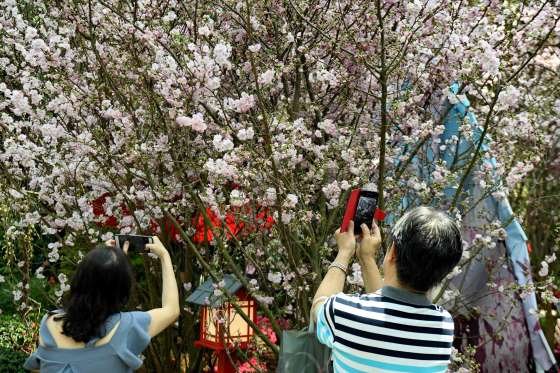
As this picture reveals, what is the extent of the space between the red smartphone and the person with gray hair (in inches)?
11.1

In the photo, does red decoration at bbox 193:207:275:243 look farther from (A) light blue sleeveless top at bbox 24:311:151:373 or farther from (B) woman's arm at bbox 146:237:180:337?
(A) light blue sleeveless top at bbox 24:311:151:373

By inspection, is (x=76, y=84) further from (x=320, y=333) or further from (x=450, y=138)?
(x=320, y=333)

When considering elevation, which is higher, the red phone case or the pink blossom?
the pink blossom

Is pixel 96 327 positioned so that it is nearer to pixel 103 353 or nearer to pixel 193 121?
pixel 103 353

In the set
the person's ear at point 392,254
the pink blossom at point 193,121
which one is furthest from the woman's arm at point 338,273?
the pink blossom at point 193,121

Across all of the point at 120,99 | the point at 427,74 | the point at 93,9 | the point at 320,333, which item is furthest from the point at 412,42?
the point at 320,333

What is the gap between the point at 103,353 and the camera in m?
2.61

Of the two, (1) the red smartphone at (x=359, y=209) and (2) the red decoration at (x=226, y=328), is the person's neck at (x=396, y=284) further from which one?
(2) the red decoration at (x=226, y=328)

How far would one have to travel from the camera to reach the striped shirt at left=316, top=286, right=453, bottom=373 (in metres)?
2.36

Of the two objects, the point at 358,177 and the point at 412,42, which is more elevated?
the point at 412,42

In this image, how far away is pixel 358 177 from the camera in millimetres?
4570

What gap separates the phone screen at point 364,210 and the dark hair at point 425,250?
1.02 ft

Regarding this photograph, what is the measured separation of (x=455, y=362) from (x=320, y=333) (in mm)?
2576

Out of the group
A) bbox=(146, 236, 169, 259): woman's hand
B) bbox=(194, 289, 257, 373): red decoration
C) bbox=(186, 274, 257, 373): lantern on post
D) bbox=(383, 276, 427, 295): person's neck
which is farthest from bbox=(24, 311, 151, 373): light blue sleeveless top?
bbox=(194, 289, 257, 373): red decoration
